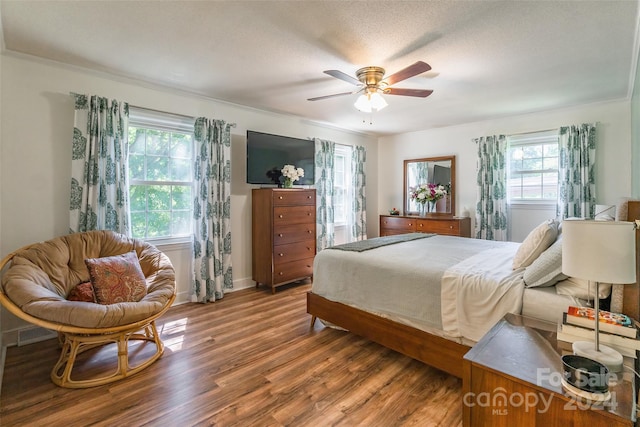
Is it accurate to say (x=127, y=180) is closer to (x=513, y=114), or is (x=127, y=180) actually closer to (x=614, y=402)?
(x=614, y=402)

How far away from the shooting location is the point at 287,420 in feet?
5.46

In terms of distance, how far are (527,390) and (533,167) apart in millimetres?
4426

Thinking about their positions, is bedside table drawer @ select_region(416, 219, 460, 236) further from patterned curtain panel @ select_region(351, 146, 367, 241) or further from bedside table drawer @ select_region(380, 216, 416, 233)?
patterned curtain panel @ select_region(351, 146, 367, 241)

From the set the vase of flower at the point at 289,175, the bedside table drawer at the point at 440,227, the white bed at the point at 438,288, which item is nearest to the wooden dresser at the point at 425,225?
the bedside table drawer at the point at 440,227

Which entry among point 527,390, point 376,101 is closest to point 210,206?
point 376,101

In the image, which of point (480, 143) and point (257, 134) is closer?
point (257, 134)

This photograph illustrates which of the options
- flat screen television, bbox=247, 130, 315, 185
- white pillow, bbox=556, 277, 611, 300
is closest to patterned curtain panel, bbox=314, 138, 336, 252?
flat screen television, bbox=247, 130, 315, 185

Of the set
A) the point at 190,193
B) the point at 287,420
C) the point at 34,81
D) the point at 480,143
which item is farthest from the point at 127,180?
the point at 480,143

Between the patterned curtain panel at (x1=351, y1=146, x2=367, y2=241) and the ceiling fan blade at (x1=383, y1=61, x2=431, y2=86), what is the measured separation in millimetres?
2953

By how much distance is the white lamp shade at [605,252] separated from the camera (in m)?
1.03

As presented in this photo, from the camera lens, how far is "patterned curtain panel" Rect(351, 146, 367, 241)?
556 centimetres

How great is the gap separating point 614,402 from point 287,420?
146 cm

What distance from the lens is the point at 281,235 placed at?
3.98 meters

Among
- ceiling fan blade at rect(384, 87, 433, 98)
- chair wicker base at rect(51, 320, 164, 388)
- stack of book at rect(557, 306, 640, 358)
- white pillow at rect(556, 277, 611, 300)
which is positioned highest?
ceiling fan blade at rect(384, 87, 433, 98)
